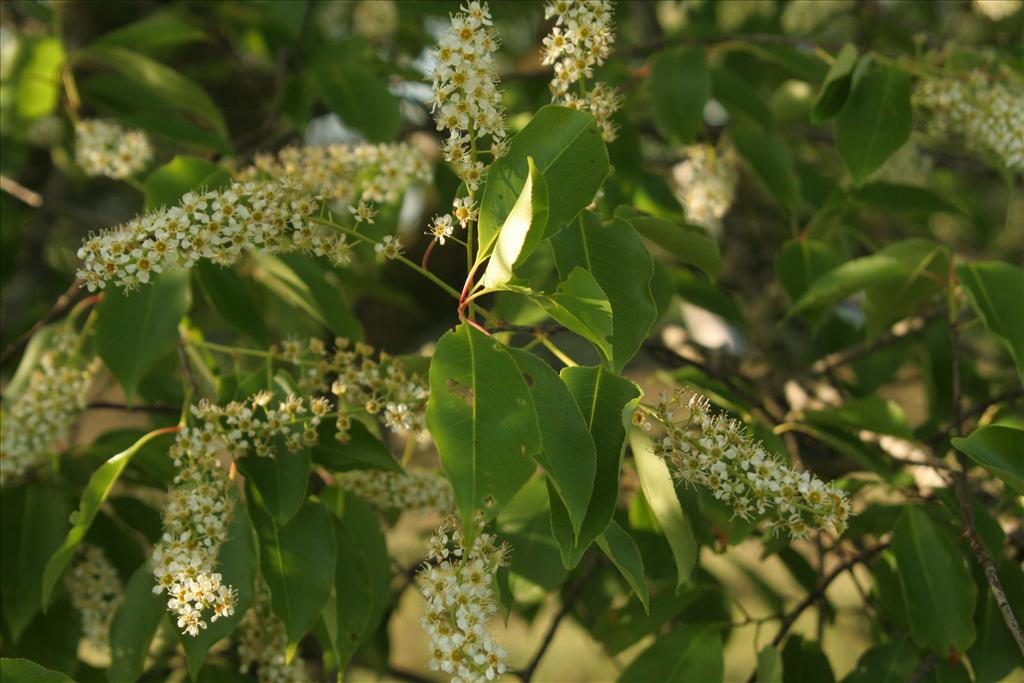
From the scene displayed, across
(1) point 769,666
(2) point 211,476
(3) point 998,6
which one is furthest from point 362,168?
(3) point 998,6

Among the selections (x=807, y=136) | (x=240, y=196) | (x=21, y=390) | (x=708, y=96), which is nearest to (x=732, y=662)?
(x=807, y=136)

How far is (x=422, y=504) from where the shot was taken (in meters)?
1.57

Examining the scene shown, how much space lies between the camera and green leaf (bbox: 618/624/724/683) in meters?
1.52

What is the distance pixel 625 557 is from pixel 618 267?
1.15 feet

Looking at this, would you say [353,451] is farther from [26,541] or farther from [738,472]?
[26,541]

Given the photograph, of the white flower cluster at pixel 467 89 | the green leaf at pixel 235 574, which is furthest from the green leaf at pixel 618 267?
the green leaf at pixel 235 574

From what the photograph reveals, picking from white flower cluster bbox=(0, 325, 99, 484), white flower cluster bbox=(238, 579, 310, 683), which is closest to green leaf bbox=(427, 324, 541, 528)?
white flower cluster bbox=(238, 579, 310, 683)

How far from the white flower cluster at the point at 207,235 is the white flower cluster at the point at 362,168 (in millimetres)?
411

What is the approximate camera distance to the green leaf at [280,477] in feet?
4.28

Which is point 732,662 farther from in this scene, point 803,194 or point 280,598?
point 280,598

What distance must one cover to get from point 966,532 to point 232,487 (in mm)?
953

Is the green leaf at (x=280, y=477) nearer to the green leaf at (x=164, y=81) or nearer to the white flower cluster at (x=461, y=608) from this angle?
the white flower cluster at (x=461, y=608)

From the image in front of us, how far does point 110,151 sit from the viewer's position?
2.06 metres

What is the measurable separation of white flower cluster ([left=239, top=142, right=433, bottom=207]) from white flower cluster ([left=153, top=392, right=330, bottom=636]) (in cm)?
50
